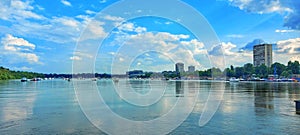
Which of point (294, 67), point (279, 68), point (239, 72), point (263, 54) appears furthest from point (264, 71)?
point (263, 54)

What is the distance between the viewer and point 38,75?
19738cm

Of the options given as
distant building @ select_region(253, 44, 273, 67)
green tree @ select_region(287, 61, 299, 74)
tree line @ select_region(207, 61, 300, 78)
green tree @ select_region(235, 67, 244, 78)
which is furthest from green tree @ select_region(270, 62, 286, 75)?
distant building @ select_region(253, 44, 273, 67)

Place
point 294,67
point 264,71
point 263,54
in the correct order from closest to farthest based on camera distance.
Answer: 1. point 294,67
2. point 264,71
3. point 263,54

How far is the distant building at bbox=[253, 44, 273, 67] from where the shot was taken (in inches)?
5886

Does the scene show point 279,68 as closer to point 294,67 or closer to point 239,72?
point 294,67

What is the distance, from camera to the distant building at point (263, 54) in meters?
150

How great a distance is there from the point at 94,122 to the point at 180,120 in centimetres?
475

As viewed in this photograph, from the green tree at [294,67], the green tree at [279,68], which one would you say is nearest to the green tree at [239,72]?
the green tree at [279,68]

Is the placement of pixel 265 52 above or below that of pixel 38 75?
above

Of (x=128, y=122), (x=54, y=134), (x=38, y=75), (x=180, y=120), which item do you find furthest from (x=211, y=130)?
(x=38, y=75)

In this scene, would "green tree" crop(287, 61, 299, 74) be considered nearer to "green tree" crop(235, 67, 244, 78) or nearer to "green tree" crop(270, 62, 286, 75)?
"green tree" crop(270, 62, 286, 75)

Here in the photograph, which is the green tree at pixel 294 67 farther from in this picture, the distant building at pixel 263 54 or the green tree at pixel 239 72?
the distant building at pixel 263 54

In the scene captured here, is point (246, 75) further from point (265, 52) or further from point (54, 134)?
point (54, 134)

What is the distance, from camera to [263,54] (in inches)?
5910
